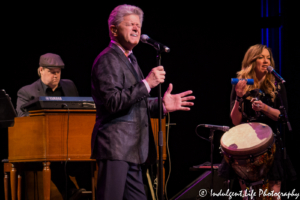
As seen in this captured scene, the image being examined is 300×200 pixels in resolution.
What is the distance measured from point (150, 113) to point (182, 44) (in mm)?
3398

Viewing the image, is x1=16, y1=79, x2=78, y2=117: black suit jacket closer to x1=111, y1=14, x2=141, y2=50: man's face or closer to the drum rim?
the drum rim

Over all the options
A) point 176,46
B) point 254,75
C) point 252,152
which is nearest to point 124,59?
Result: point 252,152

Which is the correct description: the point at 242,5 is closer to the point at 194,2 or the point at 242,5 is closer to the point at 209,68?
the point at 194,2

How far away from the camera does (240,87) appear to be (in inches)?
150

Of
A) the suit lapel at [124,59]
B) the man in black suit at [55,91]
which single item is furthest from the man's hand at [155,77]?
the man in black suit at [55,91]

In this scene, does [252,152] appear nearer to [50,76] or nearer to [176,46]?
[176,46]

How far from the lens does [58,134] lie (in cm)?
377

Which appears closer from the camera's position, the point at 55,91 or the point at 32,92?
the point at 32,92

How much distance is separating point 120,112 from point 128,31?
1.89 ft

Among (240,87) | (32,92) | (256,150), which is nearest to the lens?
(256,150)

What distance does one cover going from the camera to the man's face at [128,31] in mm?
2551

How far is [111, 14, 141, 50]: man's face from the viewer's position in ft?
8.37

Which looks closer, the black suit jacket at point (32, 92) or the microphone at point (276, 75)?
the microphone at point (276, 75)

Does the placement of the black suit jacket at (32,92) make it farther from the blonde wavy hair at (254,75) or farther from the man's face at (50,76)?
the blonde wavy hair at (254,75)
